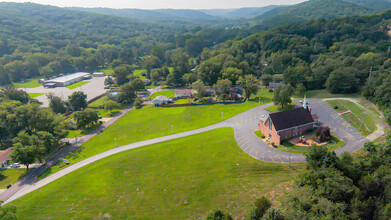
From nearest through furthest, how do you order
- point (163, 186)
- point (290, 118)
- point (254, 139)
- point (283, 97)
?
point (163, 186), point (290, 118), point (254, 139), point (283, 97)

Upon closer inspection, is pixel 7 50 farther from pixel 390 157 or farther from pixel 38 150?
pixel 390 157

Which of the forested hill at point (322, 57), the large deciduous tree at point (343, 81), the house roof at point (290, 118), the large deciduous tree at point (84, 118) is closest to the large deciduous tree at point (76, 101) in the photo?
the large deciduous tree at point (84, 118)

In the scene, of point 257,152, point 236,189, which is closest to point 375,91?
Result: point 257,152

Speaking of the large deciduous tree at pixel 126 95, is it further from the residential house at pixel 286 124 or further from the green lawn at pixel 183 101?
the residential house at pixel 286 124

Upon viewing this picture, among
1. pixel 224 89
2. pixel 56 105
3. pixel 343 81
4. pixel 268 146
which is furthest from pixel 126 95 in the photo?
pixel 343 81

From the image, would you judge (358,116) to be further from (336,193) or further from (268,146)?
(336,193)

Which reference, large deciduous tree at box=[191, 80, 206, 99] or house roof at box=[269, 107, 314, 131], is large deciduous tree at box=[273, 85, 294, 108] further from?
large deciduous tree at box=[191, 80, 206, 99]
